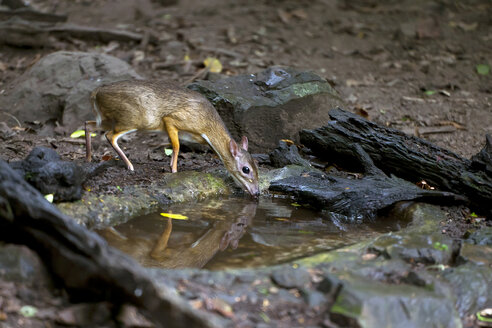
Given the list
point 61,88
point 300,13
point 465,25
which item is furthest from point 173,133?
point 465,25

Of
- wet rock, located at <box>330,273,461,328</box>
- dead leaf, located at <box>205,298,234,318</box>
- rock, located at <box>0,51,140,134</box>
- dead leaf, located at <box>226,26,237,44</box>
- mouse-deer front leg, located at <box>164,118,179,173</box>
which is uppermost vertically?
wet rock, located at <box>330,273,461,328</box>

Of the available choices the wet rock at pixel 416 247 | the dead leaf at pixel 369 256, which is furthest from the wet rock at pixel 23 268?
the wet rock at pixel 416 247

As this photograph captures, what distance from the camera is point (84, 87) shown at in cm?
847

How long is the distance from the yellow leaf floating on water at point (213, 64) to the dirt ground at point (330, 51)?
0.49ft

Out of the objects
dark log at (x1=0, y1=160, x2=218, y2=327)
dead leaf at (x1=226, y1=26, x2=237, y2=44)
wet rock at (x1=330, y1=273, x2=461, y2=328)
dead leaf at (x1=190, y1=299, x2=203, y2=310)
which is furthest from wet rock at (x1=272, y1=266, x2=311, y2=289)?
dead leaf at (x1=226, y1=26, x2=237, y2=44)

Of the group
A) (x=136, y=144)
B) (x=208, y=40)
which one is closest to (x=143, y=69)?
(x=208, y=40)

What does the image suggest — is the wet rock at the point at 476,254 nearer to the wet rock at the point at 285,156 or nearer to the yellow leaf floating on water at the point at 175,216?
the yellow leaf floating on water at the point at 175,216

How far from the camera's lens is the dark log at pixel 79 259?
9.94 feet

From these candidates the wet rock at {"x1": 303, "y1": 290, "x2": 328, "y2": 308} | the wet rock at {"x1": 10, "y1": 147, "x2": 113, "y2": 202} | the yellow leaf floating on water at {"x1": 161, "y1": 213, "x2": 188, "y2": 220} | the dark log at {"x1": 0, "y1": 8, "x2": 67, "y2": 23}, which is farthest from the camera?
the dark log at {"x1": 0, "y1": 8, "x2": 67, "y2": 23}

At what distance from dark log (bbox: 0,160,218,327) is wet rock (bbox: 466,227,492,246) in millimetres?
2472

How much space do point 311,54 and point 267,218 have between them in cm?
649

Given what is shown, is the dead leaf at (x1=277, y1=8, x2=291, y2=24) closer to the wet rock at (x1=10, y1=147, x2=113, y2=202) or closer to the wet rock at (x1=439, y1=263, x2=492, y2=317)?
the wet rock at (x1=10, y1=147, x2=113, y2=202)

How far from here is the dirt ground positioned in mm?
8398

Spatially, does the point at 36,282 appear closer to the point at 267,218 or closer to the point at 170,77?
the point at 267,218
